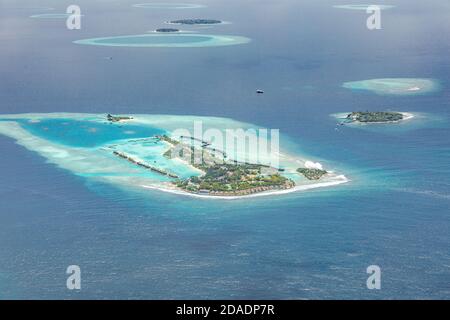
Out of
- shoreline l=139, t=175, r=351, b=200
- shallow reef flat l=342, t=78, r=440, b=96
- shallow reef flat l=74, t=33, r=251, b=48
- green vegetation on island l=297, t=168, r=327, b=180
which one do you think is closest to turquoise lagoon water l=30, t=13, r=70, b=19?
shallow reef flat l=74, t=33, r=251, b=48

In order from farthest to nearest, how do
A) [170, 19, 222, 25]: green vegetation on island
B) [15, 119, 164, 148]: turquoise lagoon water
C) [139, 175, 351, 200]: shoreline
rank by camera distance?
[170, 19, 222, 25]: green vegetation on island → [15, 119, 164, 148]: turquoise lagoon water → [139, 175, 351, 200]: shoreline

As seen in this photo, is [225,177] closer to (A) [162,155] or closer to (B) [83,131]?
(A) [162,155]

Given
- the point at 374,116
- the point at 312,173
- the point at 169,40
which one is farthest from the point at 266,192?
the point at 169,40

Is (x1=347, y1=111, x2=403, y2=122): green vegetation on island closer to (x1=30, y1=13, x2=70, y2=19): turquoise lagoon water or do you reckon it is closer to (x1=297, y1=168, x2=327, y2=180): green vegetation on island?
(x1=297, y1=168, x2=327, y2=180): green vegetation on island

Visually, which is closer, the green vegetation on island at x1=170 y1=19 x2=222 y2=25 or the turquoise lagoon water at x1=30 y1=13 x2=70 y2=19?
the green vegetation on island at x1=170 y1=19 x2=222 y2=25

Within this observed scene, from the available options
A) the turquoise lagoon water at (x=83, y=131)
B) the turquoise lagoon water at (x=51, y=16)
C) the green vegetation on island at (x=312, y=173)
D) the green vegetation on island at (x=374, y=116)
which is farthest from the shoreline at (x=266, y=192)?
the turquoise lagoon water at (x=51, y=16)

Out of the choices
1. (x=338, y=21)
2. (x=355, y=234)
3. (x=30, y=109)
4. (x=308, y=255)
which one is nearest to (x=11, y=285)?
(x=308, y=255)

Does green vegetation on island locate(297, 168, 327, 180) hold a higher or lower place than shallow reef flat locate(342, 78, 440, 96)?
lower

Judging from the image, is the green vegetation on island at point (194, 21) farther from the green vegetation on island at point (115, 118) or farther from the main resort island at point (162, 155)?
the green vegetation on island at point (115, 118)
